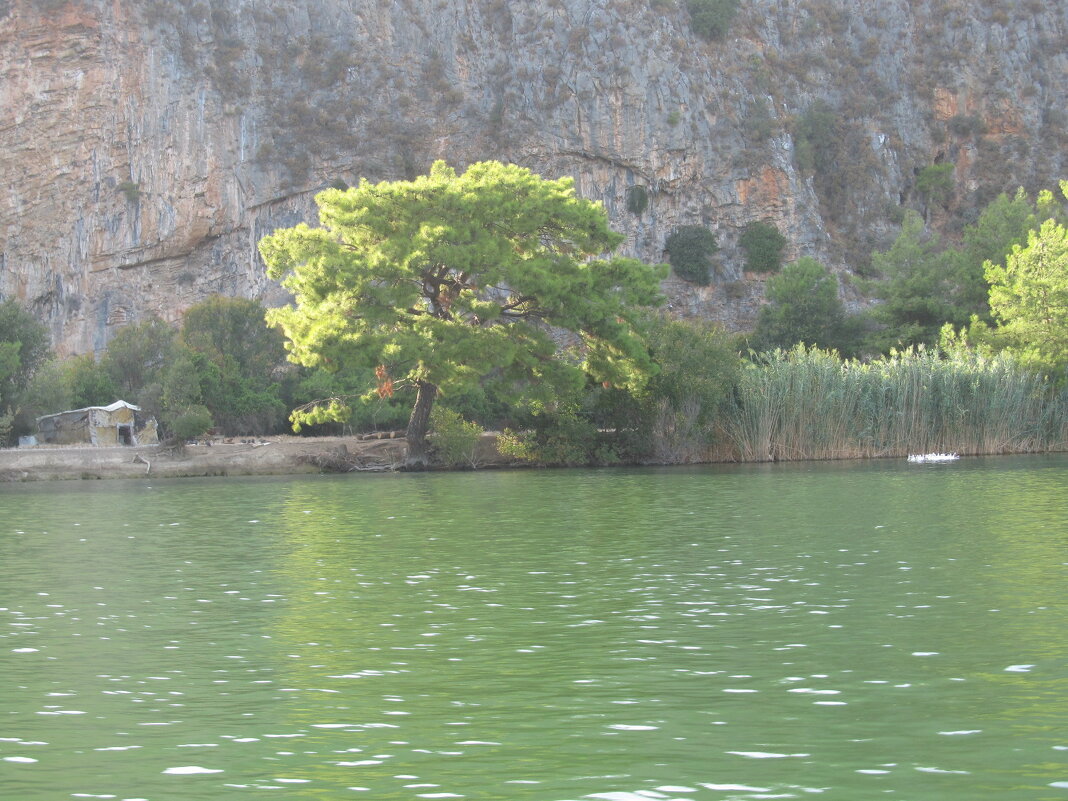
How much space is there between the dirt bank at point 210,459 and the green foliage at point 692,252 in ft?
90.9

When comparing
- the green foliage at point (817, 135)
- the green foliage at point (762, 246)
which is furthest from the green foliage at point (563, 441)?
the green foliage at point (817, 135)

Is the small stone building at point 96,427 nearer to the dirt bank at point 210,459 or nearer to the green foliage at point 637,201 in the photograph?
the dirt bank at point 210,459

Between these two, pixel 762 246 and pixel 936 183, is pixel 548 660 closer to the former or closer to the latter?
pixel 762 246

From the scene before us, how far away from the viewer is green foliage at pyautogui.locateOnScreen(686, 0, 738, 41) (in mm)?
68250

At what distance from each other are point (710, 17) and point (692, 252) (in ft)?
44.9

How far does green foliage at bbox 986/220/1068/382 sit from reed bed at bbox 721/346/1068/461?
7.36 feet

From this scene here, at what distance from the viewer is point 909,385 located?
3556 centimetres

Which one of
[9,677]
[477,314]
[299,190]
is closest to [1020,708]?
[9,677]

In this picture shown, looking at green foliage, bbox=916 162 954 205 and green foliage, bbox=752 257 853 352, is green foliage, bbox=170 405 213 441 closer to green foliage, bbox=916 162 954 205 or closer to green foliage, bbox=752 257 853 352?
green foliage, bbox=752 257 853 352

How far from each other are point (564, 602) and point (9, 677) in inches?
186

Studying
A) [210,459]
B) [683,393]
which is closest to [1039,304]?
[683,393]

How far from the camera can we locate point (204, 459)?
36781 mm

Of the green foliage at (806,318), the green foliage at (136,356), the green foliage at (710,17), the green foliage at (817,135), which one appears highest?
the green foliage at (710,17)

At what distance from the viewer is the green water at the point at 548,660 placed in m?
6.44
